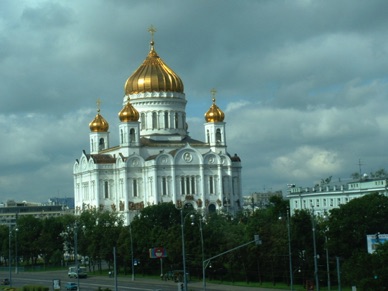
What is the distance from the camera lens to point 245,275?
81.6 m

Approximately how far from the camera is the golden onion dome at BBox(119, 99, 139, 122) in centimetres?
13212

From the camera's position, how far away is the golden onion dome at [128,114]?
Result: 13212 cm

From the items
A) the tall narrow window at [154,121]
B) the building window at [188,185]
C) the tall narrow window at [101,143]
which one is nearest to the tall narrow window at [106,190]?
the tall narrow window at [101,143]

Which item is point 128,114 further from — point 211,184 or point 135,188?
point 211,184

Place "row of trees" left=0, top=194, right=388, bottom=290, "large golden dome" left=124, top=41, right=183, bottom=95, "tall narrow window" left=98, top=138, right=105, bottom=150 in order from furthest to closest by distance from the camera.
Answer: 1. "tall narrow window" left=98, top=138, right=105, bottom=150
2. "large golden dome" left=124, top=41, right=183, bottom=95
3. "row of trees" left=0, top=194, right=388, bottom=290

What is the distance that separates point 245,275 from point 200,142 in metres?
58.2

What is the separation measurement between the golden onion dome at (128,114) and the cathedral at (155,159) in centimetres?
13

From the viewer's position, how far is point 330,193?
121 metres

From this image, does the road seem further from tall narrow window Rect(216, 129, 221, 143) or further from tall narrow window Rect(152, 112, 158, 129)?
tall narrow window Rect(216, 129, 221, 143)

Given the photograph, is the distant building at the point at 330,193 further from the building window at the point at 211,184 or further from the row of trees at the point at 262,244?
the building window at the point at 211,184

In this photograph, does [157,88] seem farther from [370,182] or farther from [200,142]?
[370,182]

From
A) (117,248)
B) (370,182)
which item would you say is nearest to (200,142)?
(370,182)

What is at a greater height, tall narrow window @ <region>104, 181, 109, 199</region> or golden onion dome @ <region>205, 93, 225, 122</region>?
golden onion dome @ <region>205, 93, 225, 122</region>

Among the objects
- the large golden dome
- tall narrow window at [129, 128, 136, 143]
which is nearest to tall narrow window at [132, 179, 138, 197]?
tall narrow window at [129, 128, 136, 143]
